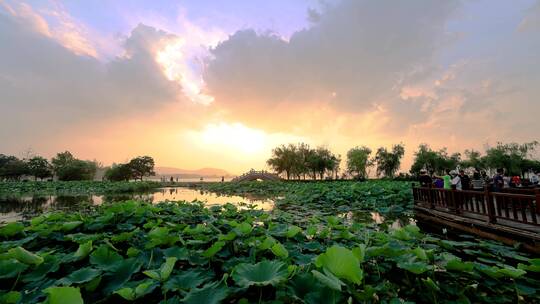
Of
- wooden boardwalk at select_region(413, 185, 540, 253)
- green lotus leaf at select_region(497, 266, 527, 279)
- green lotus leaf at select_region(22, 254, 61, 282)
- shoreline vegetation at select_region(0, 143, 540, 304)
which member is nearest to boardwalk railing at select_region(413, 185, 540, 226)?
wooden boardwalk at select_region(413, 185, 540, 253)

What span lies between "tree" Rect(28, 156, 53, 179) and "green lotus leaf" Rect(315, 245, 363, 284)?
57.4 metres

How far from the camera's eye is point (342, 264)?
1482 mm

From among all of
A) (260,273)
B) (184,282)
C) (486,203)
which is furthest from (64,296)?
(486,203)

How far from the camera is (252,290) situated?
1.73 meters

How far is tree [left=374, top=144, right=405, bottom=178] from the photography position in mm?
44478

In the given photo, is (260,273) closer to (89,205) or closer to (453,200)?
(453,200)

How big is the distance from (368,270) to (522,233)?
428cm

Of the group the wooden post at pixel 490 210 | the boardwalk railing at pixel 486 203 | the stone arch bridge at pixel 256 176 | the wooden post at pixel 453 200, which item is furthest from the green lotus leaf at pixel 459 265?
the stone arch bridge at pixel 256 176

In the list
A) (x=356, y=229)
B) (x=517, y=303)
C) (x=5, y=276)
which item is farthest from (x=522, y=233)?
(x=5, y=276)

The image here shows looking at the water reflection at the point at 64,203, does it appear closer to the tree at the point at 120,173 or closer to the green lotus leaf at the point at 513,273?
the green lotus leaf at the point at 513,273

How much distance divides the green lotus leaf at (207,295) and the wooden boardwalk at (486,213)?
17.4 feet

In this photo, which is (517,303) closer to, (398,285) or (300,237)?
(398,285)

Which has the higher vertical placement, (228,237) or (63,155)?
(63,155)

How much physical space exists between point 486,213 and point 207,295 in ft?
21.9
